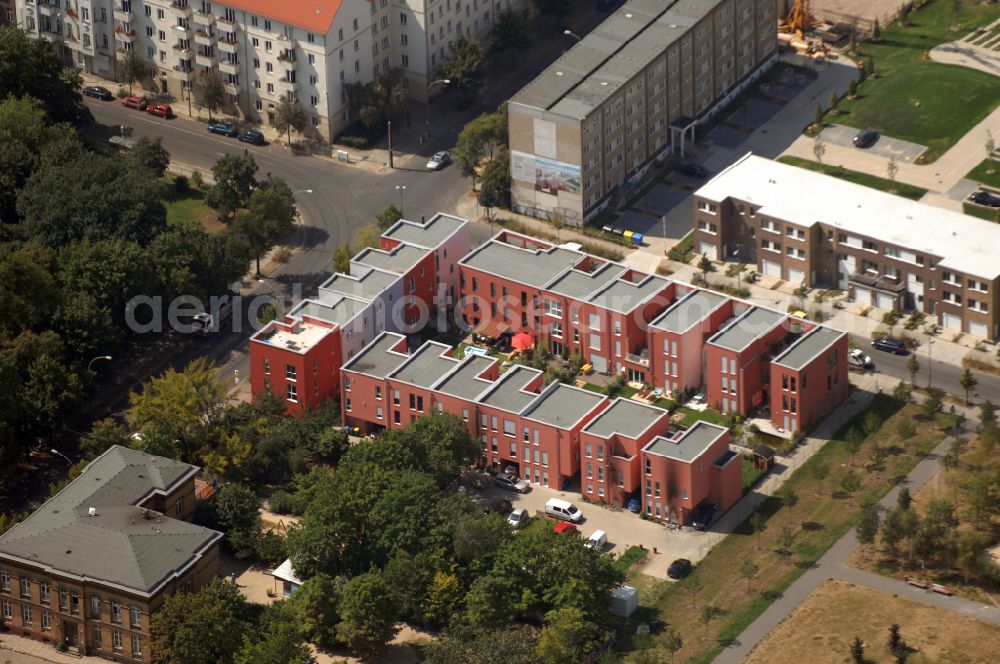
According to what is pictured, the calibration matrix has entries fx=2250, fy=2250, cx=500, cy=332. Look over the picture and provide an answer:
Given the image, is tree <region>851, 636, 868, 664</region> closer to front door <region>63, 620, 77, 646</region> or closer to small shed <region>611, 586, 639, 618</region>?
small shed <region>611, 586, 639, 618</region>

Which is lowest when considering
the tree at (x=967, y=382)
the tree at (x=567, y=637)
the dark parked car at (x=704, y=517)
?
the dark parked car at (x=704, y=517)

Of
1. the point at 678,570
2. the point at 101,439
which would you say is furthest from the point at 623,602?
the point at 101,439

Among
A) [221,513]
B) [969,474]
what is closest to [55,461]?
[221,513]

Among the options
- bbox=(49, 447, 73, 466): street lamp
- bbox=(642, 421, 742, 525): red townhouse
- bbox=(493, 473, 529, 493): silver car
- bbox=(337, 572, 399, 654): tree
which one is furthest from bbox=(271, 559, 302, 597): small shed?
bbox=(642, 421, 742, 525): red townhouse

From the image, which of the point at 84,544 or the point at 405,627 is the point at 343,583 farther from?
the point at 84,544

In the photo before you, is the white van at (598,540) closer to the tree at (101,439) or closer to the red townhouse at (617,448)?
the red townhouse at (617,448)

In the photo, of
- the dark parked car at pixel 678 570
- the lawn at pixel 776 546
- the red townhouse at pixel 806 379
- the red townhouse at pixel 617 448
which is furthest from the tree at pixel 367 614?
the red townhouse at pixel 806 379
